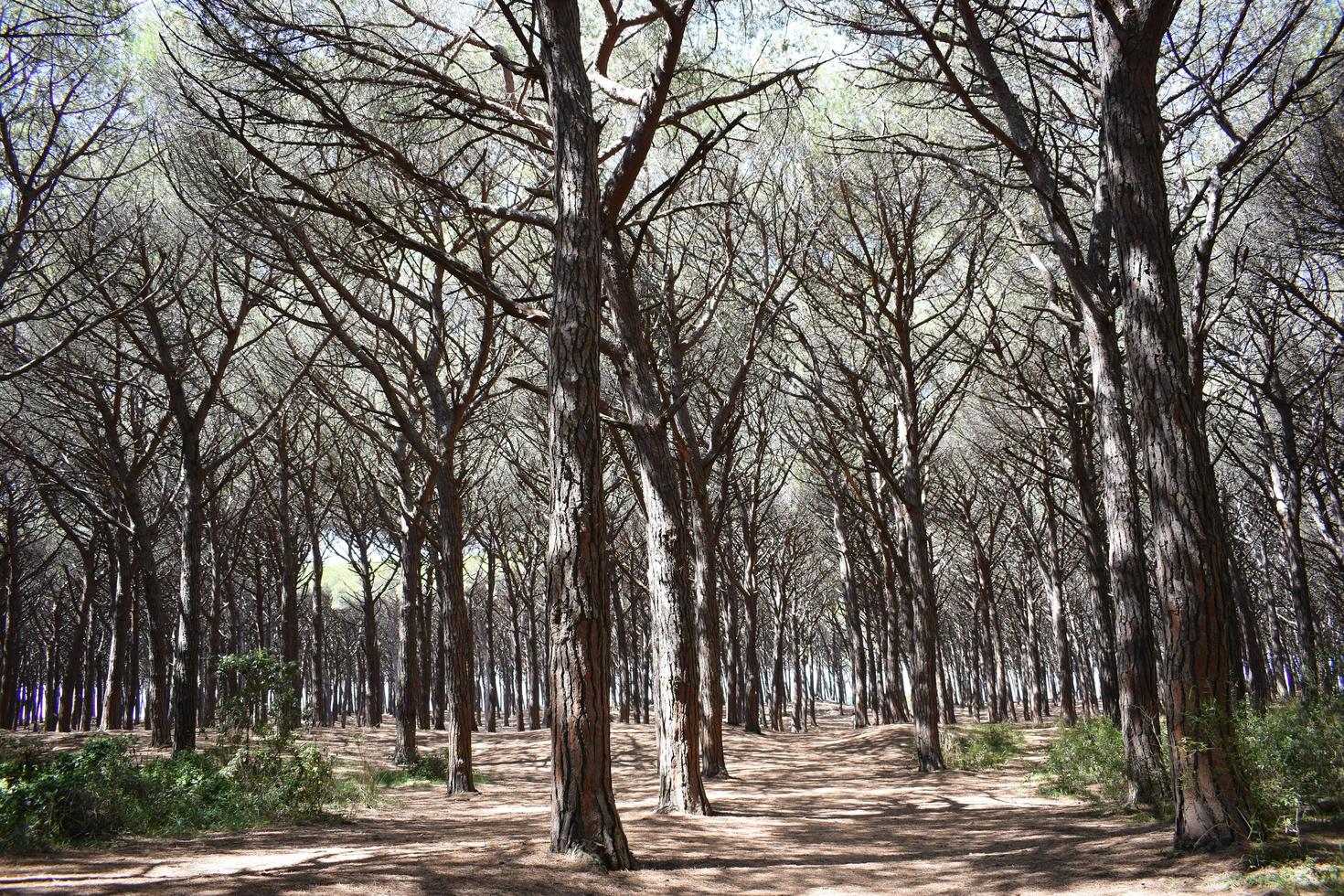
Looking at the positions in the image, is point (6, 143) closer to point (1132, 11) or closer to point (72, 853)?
point (72, 853)

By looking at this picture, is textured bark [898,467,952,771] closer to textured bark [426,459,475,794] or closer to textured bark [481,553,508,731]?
textured bark [426,459,475,794]

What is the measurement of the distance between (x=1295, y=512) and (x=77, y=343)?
2032 cm

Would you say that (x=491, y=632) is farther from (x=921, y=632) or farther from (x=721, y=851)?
(x=721, y=851)

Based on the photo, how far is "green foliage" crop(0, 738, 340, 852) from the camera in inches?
215

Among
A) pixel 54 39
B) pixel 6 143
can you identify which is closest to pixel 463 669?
pixel 6 143

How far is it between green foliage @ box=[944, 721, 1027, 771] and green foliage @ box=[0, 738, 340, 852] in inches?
337

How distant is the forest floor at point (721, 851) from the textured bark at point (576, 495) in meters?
A: 0.31

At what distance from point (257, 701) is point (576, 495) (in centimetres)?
576

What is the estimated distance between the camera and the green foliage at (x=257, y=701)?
8375 millimetres

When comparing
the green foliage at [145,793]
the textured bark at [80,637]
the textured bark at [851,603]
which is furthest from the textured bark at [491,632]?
the green foliage at [145,793]

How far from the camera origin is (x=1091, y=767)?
8.65 m

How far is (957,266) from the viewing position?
13.5m

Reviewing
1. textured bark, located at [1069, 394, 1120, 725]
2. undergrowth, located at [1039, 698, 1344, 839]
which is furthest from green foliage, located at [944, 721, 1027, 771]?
undergrowth, located at [1039, 698, 1344, 839]

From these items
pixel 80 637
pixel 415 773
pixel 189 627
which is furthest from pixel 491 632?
pixel 189 627
